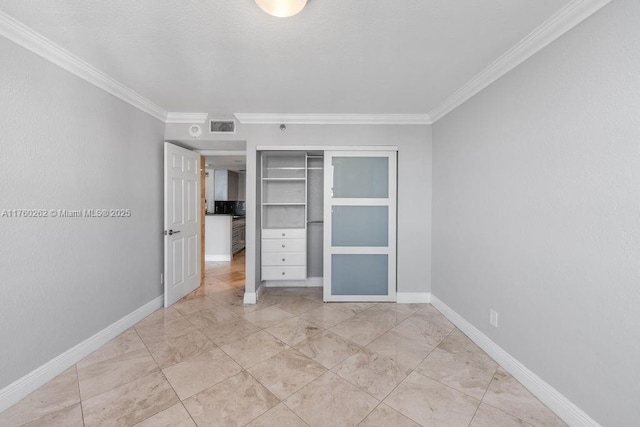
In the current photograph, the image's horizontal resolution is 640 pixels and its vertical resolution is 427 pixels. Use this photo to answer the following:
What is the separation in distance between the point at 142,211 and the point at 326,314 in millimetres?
2451

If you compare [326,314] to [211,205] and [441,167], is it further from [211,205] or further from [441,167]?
[211,205]

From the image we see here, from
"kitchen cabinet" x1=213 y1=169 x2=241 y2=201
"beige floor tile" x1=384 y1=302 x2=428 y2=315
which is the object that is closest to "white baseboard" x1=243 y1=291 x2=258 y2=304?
"beige floor tile" x1=384 y1=302 x2=428 y2=315

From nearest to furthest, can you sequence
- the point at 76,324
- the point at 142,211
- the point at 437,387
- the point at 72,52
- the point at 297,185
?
1. the point at 437,387
2. the point at 72,52
3. the point at 76,324
4. the point at 142,211
5. the point at 297,185

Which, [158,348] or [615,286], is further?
[158,348]

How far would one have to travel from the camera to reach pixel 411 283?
10.7ft

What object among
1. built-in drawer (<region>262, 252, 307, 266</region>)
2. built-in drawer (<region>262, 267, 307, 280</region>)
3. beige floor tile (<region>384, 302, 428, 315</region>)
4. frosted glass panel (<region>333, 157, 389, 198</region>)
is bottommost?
beige floor tile (<region>384, 302, 428, 315</region>)

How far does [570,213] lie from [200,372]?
2.78 m

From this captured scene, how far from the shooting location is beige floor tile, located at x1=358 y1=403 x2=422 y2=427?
1447 millimetres

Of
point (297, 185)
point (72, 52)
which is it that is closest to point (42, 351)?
point (72, 52)

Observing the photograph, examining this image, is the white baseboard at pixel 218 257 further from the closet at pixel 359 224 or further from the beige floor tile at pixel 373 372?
the beige floor tile at pixel 373 372

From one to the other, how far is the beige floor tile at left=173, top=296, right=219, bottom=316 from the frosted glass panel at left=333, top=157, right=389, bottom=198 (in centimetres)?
220

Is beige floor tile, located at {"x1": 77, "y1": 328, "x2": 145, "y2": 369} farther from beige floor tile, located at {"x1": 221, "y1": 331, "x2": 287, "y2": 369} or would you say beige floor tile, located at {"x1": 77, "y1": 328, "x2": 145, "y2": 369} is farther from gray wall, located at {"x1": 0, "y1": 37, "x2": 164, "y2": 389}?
beige floor tile, located at {"x1": 221, "y1": 331, "x2": 287, "y2": 369}

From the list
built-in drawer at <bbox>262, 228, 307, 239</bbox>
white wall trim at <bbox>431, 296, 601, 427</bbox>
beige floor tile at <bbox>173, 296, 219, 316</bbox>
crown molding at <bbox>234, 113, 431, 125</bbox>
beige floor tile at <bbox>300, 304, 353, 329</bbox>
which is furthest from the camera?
built-in drawer at <bbox>262, 228, 307, 239</bbox>

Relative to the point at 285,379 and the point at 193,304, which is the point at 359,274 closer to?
the point at 285,379
